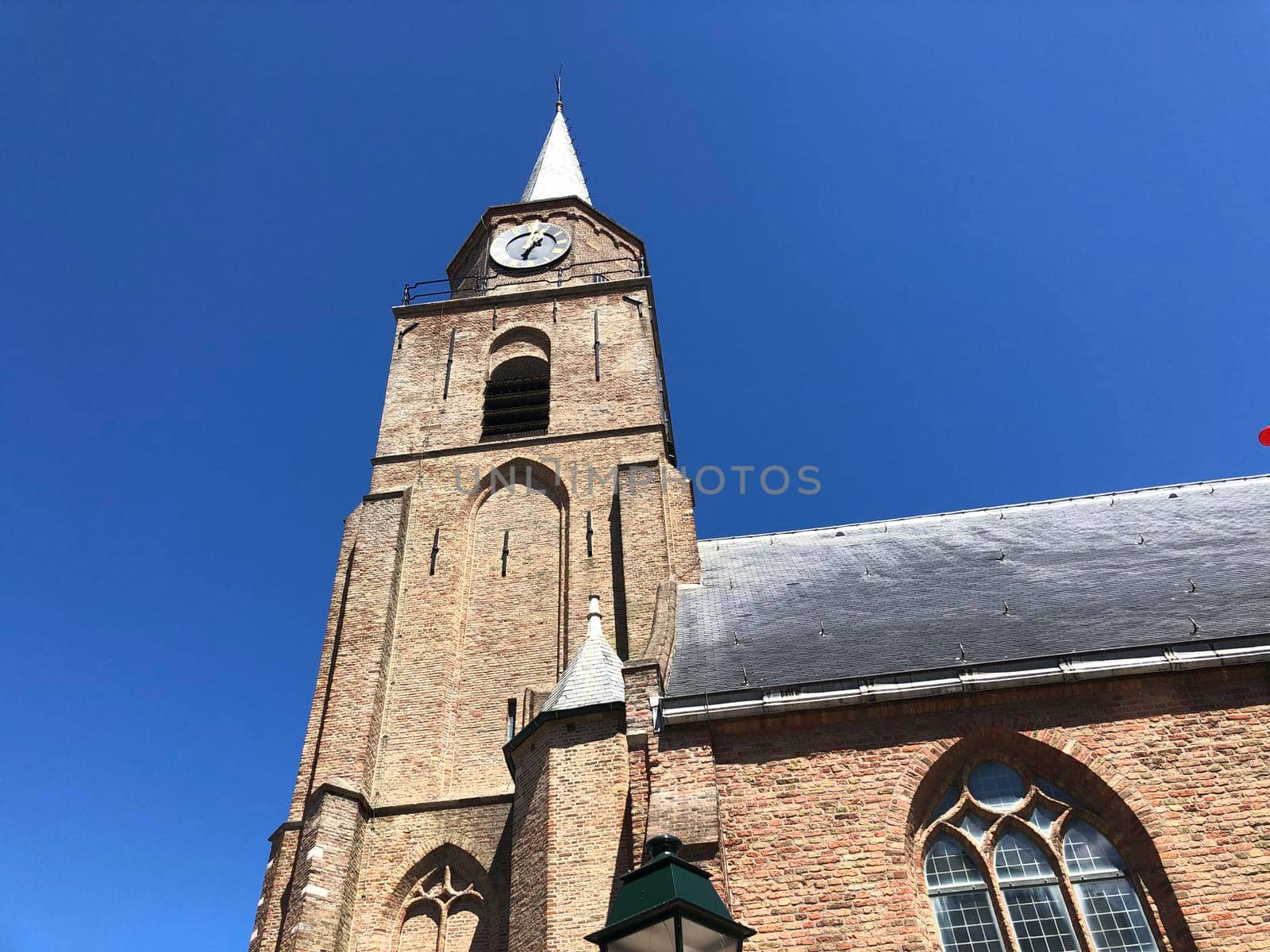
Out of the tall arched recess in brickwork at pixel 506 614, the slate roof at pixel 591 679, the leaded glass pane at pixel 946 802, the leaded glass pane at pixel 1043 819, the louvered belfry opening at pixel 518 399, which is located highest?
the louvered belfry opening at pixel 518 399

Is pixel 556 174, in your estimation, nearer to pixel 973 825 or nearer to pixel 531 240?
pixel 531 240

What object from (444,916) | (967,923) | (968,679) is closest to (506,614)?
(444,916)

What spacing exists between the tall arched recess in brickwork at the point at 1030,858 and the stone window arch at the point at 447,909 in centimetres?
554

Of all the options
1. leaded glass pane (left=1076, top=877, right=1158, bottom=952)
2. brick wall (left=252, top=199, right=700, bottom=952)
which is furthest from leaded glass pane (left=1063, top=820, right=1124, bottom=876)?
brick wall (left=252, top=199, right=700, bottom=952)

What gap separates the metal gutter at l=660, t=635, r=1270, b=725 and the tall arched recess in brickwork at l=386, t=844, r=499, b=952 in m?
3.71

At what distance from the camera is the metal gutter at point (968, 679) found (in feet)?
35.6

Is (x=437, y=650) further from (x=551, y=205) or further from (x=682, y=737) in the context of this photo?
(x=551, y=205)

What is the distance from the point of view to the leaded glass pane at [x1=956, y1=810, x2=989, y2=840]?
34.1 feet

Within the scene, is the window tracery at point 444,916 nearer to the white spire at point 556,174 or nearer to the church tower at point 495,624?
the church tower at point 495,624

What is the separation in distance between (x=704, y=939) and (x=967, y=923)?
557 centimetres

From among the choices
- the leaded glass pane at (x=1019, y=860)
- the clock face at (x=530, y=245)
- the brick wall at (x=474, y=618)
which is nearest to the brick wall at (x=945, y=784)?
→ the leaded glass pane at (x=1019, y=860)

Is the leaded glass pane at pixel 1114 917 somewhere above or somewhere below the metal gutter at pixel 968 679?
below

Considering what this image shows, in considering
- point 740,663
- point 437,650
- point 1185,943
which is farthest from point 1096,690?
point 437,650

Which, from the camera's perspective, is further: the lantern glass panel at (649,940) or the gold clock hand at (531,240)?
the gold clock hand at (531,240)
